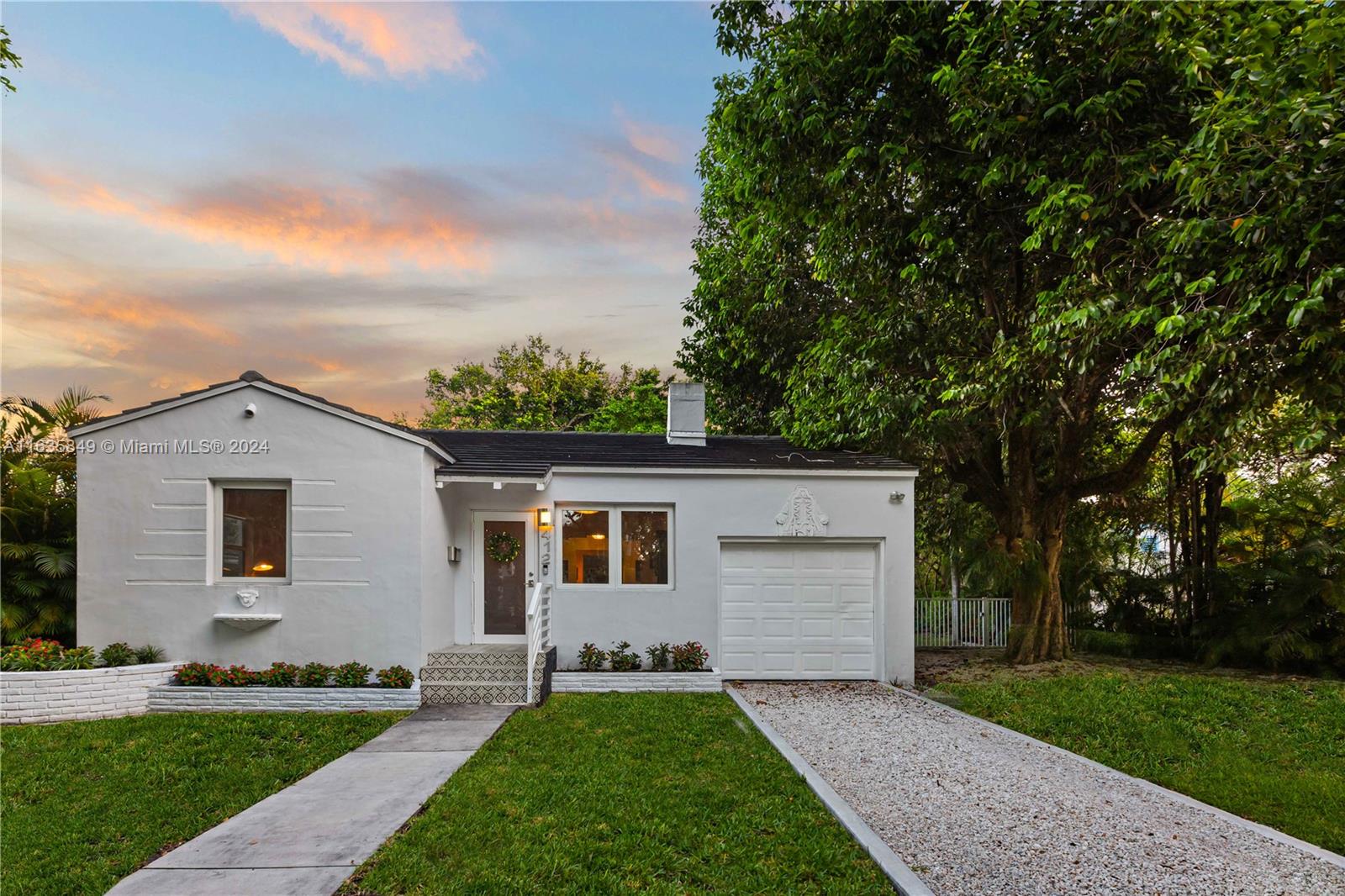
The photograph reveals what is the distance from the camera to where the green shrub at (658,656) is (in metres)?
10.1

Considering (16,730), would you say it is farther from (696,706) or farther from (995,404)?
(995,404)

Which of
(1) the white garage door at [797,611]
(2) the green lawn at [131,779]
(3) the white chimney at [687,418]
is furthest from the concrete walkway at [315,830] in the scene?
(3) the white chimney at [687,418]

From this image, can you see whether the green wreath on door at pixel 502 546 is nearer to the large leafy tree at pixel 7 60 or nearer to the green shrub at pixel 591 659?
the green shrub at pixel 591 659

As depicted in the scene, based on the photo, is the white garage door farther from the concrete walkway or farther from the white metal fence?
the white metal fence

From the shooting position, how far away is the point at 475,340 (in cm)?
2955

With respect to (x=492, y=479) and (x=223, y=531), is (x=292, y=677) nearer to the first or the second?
(x=223, y=531)

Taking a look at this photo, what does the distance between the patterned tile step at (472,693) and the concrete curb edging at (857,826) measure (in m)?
3.37

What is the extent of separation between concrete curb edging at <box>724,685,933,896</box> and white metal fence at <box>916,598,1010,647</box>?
363 inches

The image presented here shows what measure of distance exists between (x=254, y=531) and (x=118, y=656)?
205 centimetres

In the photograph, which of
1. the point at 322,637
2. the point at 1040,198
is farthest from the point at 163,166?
the point at 1040,198

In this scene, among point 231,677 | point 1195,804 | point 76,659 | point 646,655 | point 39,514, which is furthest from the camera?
point 646,655

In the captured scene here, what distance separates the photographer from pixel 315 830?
14.9 feet

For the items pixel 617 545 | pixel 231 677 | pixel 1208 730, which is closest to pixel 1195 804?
pixel 1208 730

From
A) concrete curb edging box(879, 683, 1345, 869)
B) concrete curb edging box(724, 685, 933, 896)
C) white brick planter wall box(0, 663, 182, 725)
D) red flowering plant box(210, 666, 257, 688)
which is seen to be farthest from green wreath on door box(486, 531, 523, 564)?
concrete curb edging box(879, 683, 1345, 869)
